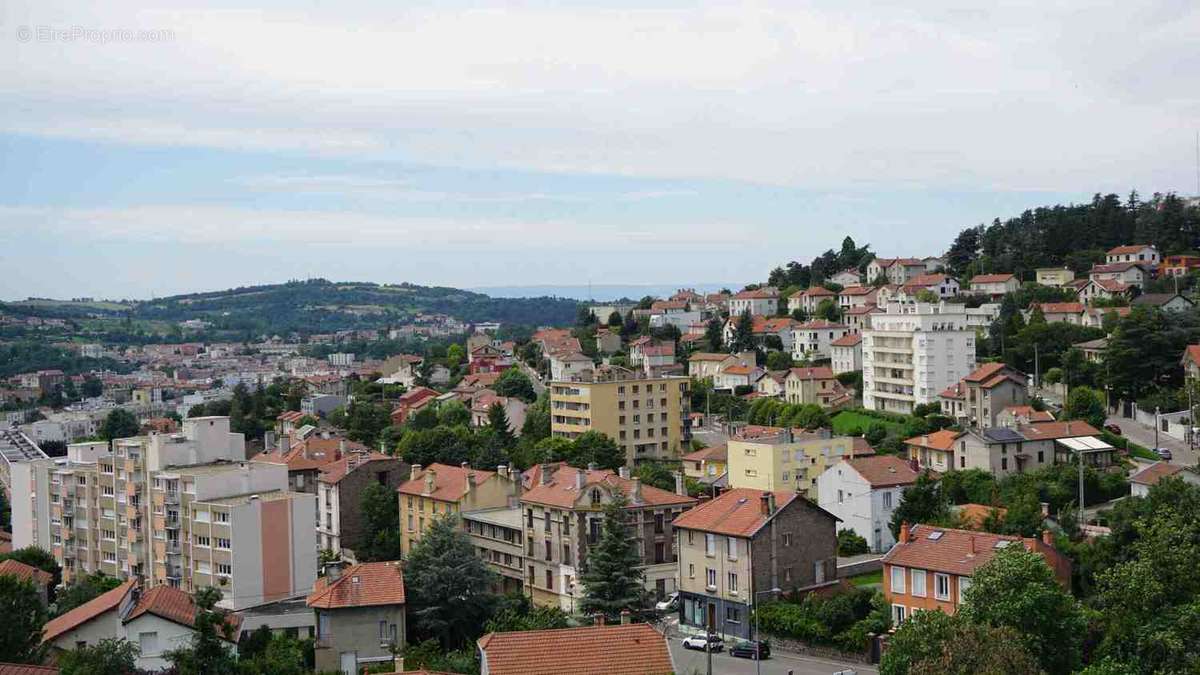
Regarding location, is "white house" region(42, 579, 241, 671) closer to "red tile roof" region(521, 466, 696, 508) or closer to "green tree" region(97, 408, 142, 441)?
"red tile roof" region(521, 466, 696, 508)

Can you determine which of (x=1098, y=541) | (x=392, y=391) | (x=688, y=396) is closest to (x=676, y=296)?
(x=392, y=391)

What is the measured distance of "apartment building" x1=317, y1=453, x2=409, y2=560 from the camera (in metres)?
56.2

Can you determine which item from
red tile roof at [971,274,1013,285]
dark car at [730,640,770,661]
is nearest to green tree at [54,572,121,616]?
dark car at [730,640,770,661]

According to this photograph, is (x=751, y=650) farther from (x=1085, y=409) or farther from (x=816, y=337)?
(x=816, y=337)

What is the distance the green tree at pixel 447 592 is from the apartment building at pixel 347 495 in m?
15.5

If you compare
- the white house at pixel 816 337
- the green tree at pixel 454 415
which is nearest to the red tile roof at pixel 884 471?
the green tree at pixel 454 415

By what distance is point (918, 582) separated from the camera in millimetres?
36156

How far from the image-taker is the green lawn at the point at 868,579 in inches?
1673

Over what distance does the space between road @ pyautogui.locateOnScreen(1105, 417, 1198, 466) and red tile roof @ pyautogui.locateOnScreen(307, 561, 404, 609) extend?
3212cm

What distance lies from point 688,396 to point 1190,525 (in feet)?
146

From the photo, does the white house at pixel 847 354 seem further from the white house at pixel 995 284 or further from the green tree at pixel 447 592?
the green tree at pixel 447 592

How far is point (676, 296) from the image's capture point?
5000 inches

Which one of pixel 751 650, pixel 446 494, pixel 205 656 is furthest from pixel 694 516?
pixel 205 656

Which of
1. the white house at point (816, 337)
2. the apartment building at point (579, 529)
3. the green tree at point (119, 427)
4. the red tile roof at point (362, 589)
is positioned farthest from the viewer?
the green tree at point (119, 427)
